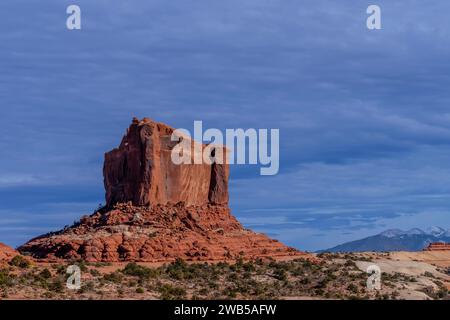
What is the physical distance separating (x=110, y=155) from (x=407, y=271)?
37.3 m

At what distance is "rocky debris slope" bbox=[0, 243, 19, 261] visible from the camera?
199 feet

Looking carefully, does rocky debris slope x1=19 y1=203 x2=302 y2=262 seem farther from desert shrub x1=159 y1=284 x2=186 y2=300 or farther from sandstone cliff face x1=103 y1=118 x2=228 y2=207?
desert shrub x1=159 y1=284 x2=186 y2=300

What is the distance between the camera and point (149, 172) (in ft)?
250

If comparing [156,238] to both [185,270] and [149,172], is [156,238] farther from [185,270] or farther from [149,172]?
[149,172]

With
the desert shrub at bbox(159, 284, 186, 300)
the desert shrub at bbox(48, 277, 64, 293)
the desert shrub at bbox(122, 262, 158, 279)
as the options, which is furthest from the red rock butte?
the desert shrub at bbox(48, 277, 64, 293)

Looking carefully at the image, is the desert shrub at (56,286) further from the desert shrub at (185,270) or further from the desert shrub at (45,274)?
the desert shrub at (185,270)

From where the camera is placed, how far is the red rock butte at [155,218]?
69312mm

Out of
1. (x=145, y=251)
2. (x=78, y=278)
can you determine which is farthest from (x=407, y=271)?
(x=78, y=278)

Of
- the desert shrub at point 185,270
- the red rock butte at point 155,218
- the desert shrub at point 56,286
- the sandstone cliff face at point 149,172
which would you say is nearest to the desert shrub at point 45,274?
the desert shrub at point 56,286

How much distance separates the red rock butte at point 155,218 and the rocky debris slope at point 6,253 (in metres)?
4.90

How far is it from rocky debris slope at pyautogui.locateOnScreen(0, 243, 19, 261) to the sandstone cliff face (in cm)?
1666

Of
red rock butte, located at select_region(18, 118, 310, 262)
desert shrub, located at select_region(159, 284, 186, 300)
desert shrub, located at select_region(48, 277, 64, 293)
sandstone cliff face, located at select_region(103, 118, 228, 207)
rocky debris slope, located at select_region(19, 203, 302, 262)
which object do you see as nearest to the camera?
desert shrub, located at select_region(48, 277, 64, 293)
